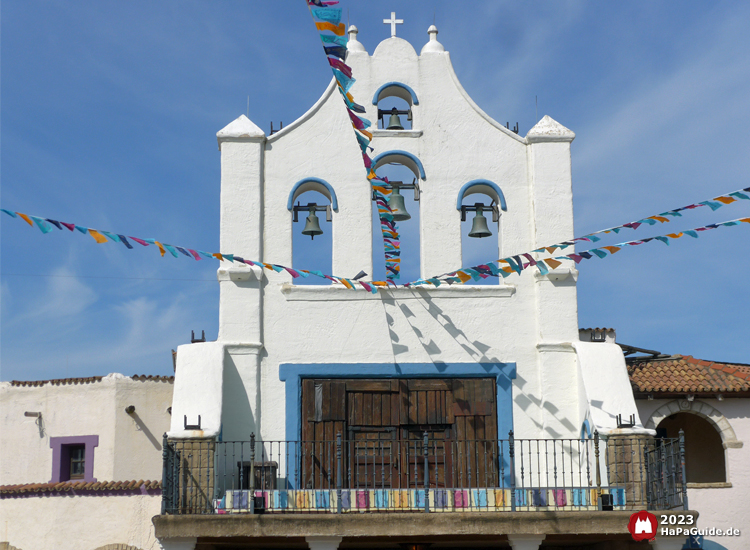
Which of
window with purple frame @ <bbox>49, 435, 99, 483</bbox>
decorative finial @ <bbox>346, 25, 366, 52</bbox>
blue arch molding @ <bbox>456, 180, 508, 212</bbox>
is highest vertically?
decorative finial @ <bbox>346, 25, 366, 52</bbox>

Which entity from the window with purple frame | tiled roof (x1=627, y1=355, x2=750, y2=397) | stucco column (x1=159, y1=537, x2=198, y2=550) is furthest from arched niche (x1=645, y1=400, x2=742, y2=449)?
the window with purple frame

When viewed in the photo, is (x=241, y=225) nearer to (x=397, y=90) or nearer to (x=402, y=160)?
(x=402, y=160)

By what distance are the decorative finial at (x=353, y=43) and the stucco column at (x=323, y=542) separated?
758 centimetres

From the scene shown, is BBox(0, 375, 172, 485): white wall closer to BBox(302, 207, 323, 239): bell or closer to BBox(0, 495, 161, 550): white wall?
BBox(0, 495, 161, 550): white wall

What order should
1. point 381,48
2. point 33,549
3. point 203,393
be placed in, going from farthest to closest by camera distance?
point 33,549
point 381,48
point 203,393

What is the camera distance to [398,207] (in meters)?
14.1

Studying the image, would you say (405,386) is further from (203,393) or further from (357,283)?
(203,393)

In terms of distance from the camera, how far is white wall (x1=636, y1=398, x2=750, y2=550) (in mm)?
15998

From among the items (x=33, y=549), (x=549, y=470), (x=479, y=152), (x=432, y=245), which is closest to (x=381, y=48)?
(x=479, y=152)

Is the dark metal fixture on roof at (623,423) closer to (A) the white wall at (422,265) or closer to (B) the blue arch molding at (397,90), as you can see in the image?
(A) the white wall at (422,265)

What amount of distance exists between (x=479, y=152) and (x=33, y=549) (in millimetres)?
11675

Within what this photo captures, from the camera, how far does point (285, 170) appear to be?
14203mm

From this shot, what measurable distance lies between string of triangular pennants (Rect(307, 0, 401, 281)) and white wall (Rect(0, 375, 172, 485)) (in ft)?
27.7

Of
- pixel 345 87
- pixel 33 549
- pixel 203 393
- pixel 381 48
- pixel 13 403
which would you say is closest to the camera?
pixel 345 87
